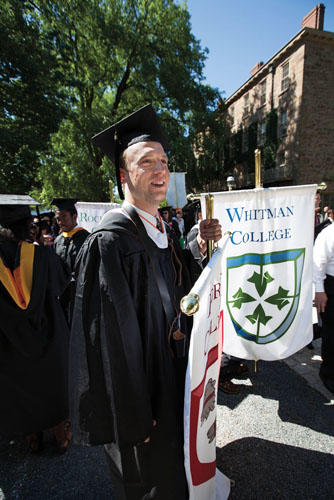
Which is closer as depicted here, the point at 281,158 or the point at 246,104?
the point at 281,158

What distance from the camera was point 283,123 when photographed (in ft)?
52.9

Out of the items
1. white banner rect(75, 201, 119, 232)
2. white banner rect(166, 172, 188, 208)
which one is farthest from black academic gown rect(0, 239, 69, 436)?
white banner rect(166, 172, 188, 208)

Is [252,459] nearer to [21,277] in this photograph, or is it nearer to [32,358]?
[32,358]

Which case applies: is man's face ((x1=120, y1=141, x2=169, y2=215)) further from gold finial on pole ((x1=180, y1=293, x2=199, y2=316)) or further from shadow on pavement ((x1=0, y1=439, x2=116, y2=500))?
shadow on pavement ((x1=0, y1=439, x2=116, y2=500))

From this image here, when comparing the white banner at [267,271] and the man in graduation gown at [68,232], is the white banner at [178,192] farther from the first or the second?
the white banner at [267,271]

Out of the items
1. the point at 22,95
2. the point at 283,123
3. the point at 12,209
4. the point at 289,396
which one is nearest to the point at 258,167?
the point at 12,209

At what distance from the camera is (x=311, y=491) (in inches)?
67.7

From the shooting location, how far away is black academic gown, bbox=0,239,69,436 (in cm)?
205

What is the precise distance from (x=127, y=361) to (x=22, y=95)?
1037cm

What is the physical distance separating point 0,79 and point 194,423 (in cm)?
1091

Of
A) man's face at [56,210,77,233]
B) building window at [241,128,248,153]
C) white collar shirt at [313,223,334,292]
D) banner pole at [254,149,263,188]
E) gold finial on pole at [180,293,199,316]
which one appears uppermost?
building window at [241,128,248,153]

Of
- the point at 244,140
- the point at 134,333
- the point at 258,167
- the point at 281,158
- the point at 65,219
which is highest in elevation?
the point at 244,140

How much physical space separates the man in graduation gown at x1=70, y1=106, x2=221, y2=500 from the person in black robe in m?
1.10

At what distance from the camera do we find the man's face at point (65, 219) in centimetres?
367
